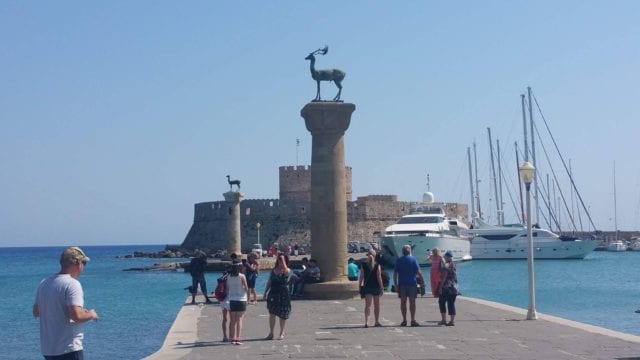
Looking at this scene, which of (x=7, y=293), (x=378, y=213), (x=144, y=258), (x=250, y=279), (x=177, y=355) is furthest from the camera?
(x=144, y=258)

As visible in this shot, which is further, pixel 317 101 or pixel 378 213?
pixel 378 213

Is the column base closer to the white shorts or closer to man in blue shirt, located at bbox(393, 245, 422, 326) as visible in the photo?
man in blue shirt, located at bbox(393, 245, 422, 326)

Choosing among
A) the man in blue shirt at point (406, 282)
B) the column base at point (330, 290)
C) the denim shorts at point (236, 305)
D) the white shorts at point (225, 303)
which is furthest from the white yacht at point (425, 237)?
the denim shorts at point (236, 305)

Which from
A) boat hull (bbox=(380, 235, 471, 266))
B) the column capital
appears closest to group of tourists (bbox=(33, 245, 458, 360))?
the column capital

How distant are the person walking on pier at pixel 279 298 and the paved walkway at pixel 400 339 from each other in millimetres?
265

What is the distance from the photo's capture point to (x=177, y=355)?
34.8 feet

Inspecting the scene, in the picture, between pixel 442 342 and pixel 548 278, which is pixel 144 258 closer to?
pixel 548 278

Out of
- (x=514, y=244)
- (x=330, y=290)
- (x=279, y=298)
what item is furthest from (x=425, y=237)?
(x=279, y=298)

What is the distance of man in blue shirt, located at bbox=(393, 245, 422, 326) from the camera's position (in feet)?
→ 44.1

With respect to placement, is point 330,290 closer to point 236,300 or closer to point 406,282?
point 406,282

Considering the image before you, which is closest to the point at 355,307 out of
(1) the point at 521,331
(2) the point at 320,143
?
(2) the point at 320,143

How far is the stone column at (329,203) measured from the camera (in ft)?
59.4

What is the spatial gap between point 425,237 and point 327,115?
1431 inches

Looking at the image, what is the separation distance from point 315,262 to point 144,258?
8258 centimetres
